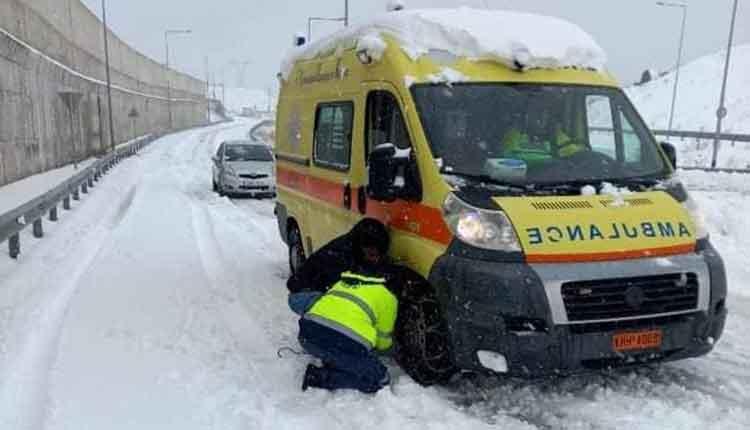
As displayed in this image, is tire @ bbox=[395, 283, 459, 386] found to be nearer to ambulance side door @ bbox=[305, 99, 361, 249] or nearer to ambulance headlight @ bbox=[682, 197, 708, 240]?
ambulance side door @ bbox=[305, 99, 361, 249]

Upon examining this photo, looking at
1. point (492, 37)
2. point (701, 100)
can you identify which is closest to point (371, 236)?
point (492, 37)

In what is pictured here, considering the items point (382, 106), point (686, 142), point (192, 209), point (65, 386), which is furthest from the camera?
point (686, 142)

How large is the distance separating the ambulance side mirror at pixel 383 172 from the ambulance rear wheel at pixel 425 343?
0.76 metres

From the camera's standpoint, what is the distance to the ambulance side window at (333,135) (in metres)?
6.41

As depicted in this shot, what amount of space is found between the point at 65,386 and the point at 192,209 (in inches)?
423

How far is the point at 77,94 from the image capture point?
97.2 feet

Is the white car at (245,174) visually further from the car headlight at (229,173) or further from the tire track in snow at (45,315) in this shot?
the tire track in snow at (45,315)

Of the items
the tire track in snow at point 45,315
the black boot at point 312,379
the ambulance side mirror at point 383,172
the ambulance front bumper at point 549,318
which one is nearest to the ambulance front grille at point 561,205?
the ambulance front bumper at point 549,318

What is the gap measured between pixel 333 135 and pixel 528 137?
7.45ft

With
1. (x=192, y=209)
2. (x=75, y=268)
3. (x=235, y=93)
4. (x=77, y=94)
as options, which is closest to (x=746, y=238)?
(x=75, y=268)

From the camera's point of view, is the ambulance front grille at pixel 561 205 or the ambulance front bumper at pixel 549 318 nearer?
the ambulance front bumper at pixel 549 318

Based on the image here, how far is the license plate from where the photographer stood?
443 centimetres

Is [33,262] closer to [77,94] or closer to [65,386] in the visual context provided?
[65,386]

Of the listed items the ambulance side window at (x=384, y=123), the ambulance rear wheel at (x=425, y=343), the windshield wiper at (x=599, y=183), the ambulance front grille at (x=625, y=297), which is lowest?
the ambulance rear wheel at (x=425, y=343)
